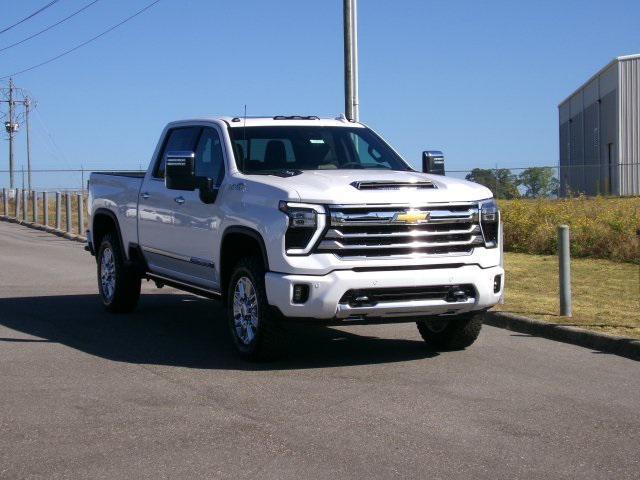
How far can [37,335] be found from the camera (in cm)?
1082

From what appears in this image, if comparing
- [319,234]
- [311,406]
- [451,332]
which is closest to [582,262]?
[451,332]

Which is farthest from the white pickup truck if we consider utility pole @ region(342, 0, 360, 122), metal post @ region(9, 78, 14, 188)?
metal post @ region(9, 78, 14, 188)

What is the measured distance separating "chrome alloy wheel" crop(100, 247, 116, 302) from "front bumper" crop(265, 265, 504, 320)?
4.22 meters

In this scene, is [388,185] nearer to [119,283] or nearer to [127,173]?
[119,283]

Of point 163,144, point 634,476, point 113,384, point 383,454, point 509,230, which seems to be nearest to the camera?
point 634,476

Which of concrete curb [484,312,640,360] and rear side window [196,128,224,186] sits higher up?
rear side window [196,128,224,186]

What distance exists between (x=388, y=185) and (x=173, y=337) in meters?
3.17

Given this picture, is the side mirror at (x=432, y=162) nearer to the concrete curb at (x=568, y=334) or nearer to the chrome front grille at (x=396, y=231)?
the chrome front grille at (x=396, y=231)

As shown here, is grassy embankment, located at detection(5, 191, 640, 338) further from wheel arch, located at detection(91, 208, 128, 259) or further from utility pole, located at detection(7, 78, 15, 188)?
utility pole, located at detection(7, 78, 15, 188)

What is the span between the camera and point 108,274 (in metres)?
12.5

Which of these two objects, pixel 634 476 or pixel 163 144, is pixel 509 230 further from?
pixel 634 476

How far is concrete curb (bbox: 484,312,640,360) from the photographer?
31.4 feet

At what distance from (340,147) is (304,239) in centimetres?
238

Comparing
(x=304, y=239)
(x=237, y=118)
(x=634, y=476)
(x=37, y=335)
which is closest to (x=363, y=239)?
(x=304, y=239)
